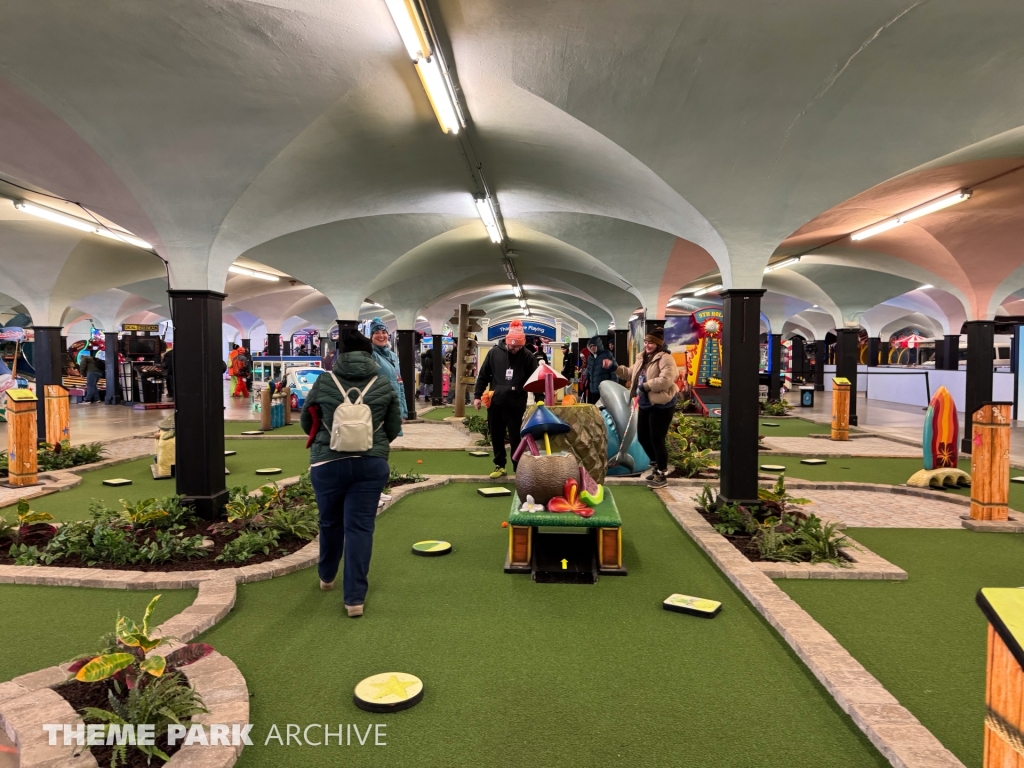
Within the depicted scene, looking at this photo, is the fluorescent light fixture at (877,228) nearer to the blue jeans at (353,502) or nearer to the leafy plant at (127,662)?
the blue jeans at (353,502)

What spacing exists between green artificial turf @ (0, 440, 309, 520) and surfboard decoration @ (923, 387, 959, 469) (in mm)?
7471

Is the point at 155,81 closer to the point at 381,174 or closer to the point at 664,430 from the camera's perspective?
the point at 381,174

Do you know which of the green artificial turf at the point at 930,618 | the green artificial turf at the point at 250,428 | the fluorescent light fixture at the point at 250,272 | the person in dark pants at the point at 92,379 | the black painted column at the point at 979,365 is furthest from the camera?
the person in dark pants at the point at 92,379

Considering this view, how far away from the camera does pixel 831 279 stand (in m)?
13.7

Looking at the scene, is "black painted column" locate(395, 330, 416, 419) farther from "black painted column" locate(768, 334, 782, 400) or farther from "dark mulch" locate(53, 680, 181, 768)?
"dark mulch" locate(53, 680, 181, 768)

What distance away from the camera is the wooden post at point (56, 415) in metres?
8.73

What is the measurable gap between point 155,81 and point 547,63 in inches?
107

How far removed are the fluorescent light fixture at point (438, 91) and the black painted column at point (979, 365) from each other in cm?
895

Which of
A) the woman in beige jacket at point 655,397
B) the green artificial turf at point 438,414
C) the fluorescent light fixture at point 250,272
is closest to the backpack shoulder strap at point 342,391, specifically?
the woman in beige jacket at point 655,397

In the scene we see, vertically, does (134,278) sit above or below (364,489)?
above

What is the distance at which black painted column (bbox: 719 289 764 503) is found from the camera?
5.71 m

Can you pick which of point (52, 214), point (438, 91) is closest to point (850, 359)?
point (438, 91)

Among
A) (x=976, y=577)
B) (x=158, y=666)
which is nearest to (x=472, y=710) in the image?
(x=158, y=666)

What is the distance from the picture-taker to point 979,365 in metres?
9.70
